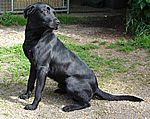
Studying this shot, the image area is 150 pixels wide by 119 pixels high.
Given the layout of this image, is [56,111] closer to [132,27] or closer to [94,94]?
[94,94]

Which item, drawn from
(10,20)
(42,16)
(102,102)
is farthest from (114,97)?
(10,20)

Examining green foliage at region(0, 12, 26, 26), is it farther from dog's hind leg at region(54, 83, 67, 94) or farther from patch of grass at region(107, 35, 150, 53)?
dog's hind leg at region(54, 83, 67, 94)

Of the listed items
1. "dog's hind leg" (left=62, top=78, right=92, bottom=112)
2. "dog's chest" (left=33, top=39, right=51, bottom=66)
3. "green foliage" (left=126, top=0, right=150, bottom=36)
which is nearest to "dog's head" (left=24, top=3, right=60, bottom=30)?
"dog's chest" (left=33, top=39, right=51, bottom=66)

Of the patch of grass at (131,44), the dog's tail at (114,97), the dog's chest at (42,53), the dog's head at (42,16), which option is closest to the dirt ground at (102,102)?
the dog's tail at (114,97)

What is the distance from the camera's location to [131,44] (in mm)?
8633

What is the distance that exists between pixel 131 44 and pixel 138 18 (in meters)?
1.30

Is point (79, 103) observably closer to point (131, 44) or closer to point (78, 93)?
point (78, 93)

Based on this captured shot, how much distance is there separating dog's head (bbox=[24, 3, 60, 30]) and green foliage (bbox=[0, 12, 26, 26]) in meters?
5.41

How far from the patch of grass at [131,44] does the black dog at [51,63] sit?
10.3 feet

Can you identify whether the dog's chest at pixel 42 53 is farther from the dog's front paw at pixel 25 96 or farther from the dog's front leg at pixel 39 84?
the dog's front paw at pixel 25 96

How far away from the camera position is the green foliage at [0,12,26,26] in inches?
407

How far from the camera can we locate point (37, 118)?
16.0 feet

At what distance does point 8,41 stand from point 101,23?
315 cm

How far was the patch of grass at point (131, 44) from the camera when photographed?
27.4ft
